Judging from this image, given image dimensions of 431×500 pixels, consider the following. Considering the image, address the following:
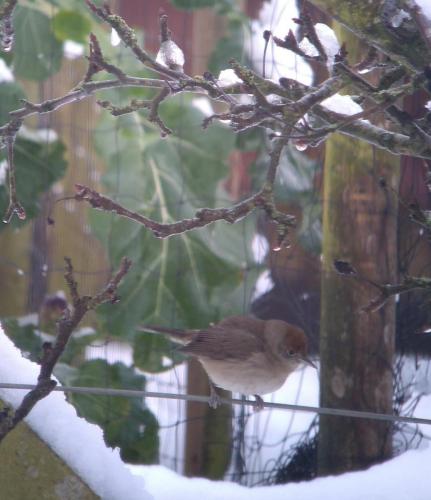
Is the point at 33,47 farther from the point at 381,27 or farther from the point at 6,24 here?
the point at 381,27

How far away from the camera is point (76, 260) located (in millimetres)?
3867

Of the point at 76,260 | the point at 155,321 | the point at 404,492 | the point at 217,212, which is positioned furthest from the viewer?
the point at 76,260

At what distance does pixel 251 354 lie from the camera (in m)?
2.12

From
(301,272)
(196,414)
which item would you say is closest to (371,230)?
(301,272)

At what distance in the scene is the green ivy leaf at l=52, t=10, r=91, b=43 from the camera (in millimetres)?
3076

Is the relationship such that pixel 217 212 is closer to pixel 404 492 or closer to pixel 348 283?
pixel 404 492

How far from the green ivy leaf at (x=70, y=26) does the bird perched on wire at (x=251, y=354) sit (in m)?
Answer: 1.41

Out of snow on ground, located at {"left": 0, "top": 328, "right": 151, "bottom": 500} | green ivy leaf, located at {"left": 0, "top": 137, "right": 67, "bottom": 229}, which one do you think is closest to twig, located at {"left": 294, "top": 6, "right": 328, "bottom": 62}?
snow on ground, located at {"left": 0, "top": 328, "right": 151, "bottom": 500}

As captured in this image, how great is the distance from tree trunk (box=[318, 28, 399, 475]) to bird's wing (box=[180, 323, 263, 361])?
0.65 ft

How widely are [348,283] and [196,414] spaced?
1172mm

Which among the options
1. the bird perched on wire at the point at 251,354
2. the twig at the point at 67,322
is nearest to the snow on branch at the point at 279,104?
the twig at the point at 67,322

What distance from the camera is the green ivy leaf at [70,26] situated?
10.1ft

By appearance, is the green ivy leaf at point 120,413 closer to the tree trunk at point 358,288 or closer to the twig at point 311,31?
the tree trunk at point 358,288

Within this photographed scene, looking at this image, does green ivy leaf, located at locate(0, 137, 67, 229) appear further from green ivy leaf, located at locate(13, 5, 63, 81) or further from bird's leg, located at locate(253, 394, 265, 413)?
bird's leg, located at locate(253, 394, 265, 413)
